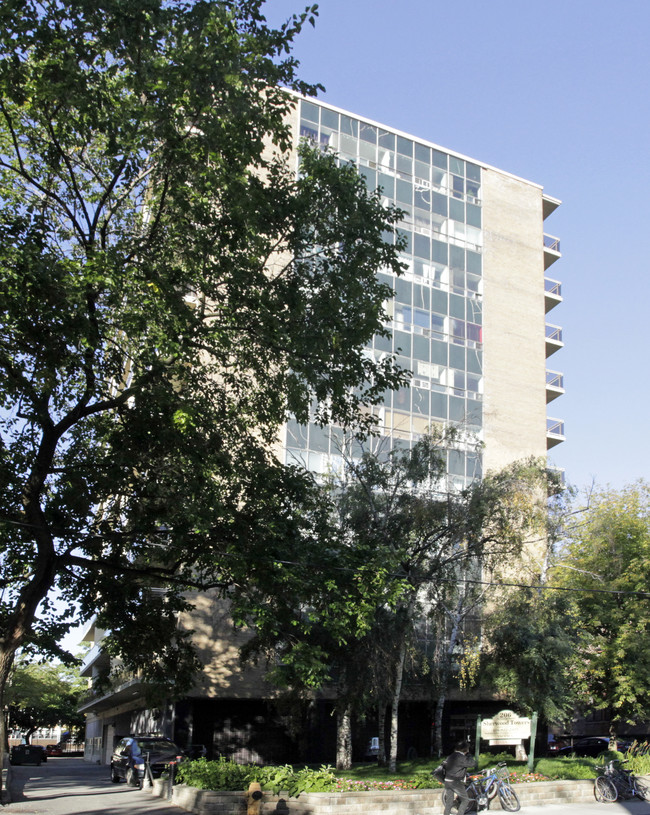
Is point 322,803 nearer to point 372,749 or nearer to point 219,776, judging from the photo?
point 219,776

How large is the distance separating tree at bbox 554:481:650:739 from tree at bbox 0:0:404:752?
18.6 m

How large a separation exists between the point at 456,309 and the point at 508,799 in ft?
106

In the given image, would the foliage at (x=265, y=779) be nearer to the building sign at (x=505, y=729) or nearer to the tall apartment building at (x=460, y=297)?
the building sign at (x=505, y=729)

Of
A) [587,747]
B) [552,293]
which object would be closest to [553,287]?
[552,293]

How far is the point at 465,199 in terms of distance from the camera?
4969 cm

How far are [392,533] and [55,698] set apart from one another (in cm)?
6272

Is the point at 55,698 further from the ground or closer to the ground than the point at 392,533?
closer to the ground

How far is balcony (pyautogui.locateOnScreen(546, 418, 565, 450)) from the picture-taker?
5069 centimetres

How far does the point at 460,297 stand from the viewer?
47.3m

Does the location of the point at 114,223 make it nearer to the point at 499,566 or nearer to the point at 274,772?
the point at 274,772

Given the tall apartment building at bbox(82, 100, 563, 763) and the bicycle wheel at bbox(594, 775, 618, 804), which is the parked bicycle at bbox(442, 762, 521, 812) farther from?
the tall apartment building at bbox(82, 100, 563, 763)

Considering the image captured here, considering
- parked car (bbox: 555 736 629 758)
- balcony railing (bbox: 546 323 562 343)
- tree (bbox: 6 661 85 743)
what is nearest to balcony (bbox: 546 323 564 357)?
balcony railing (bbox: 546 323 562 343)

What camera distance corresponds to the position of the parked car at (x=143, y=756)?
2586cm

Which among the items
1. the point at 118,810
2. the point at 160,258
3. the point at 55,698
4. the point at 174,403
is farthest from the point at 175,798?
the point at 55,698
